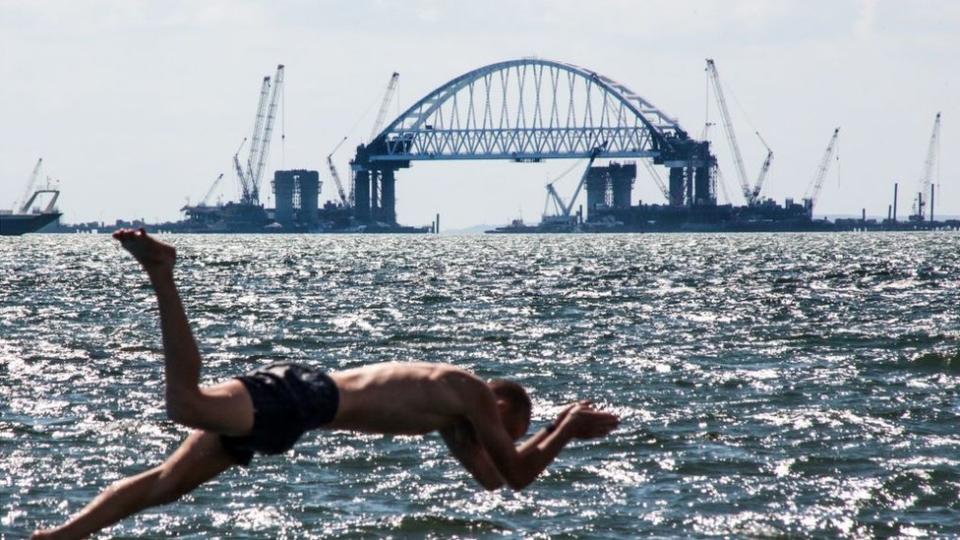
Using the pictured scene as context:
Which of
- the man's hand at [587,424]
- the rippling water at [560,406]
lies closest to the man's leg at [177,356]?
the man's hand at [587,424]

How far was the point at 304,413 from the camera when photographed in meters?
10.3

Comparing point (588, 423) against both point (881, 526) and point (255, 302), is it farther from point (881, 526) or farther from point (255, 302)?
point (255, 302)

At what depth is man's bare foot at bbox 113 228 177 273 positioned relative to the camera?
9.98 m

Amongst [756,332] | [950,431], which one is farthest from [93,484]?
[756,332]

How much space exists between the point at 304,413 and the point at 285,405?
0.41 feet

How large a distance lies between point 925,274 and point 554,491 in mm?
65385

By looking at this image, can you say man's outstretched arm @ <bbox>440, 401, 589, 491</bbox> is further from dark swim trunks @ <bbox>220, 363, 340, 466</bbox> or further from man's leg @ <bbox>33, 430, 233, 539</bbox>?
man's leg @ <bbox>33, 430, 233, 539</bbox>

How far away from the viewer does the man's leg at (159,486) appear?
11.0m

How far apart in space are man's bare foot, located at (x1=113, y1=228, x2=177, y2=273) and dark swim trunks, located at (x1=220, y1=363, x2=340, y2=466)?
33.5 inches

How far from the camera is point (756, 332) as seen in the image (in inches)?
1586

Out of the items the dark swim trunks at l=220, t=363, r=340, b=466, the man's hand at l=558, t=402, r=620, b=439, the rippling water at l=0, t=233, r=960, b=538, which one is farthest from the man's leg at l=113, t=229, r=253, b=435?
the rippling water at l=0, t=233, r=960, b=538

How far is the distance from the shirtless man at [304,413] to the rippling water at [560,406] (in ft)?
15.2

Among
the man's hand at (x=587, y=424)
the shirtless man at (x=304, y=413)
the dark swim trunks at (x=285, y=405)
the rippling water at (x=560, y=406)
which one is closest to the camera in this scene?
the shirtless man at (x=304, y=413)

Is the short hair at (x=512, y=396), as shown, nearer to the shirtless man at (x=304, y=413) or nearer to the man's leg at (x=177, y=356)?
the shirtless man at (x=304, y=413)
